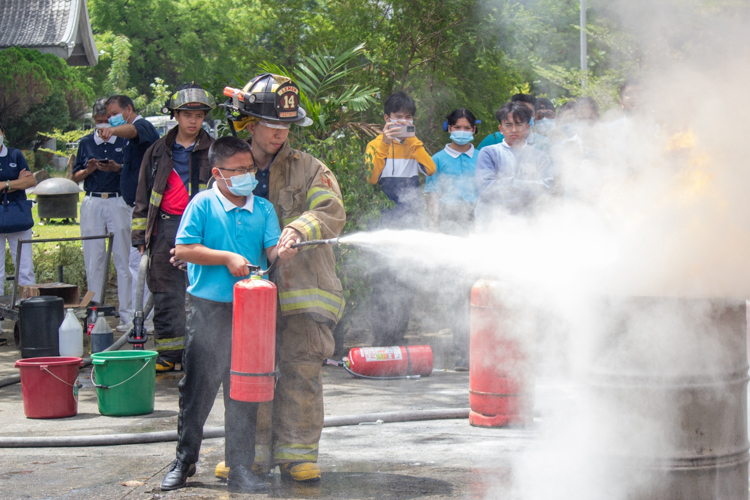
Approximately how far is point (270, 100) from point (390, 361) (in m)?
2.86

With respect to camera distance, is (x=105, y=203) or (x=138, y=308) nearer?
(x=138, y=308)

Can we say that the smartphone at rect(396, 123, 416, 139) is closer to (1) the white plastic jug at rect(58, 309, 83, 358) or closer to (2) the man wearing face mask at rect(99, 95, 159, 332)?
(2) the man wearing face mask at rect(99, 95, 159, 332)

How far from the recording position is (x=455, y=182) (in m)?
6.84

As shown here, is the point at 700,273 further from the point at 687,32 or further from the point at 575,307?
the point at 687,32

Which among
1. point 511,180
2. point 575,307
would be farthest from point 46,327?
point 575,307

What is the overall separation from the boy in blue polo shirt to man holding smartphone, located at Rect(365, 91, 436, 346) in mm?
3052

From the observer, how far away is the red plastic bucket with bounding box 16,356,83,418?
198 inches

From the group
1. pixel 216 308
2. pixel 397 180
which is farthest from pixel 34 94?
pixel 216 308

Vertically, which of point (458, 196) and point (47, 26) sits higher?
point (47, 26)

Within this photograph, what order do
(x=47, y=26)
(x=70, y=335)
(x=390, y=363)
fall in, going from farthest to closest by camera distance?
(x=47, y=26)
(x=70, y=335)
(x=390, y=363)

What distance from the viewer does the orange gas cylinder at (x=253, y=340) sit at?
11.6 ft

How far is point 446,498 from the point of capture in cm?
357

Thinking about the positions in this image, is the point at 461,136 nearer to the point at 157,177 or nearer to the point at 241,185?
the point at 157,177

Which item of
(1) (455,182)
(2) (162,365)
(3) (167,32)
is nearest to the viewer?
(2) (162,365)
